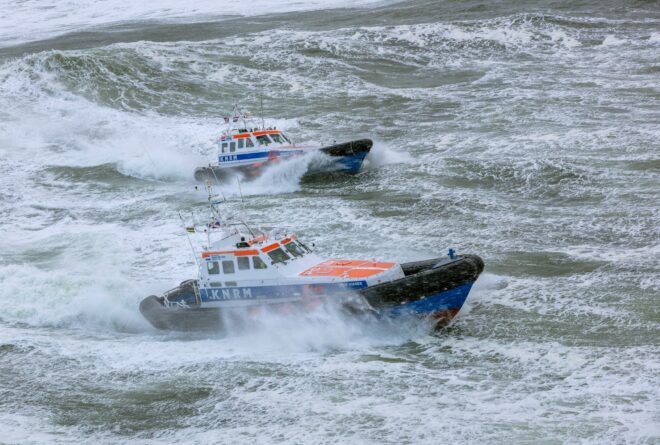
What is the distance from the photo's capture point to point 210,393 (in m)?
13.4

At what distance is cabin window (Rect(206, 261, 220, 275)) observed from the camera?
15.8 m

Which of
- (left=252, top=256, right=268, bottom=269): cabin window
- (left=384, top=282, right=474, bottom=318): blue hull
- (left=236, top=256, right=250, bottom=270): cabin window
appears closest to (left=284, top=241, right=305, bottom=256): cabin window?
(left=252, top=256, right=268, bottom=269): cabin window

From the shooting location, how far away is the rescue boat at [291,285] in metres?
14.6

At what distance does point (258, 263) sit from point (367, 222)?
654 centimetres

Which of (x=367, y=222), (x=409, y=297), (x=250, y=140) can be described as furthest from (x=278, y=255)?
(x=250, y=140)

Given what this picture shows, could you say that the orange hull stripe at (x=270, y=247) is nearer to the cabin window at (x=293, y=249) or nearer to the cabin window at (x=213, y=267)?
the cabin window at (x=293, y=249)

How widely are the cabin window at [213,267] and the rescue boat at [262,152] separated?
1070cm

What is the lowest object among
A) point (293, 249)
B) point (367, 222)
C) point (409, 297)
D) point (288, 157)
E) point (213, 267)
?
point (367, 222)

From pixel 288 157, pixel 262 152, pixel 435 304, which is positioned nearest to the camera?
pixel 435 304

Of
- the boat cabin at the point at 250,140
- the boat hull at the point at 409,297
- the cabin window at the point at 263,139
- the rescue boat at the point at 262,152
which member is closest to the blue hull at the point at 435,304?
the boat hull at the point at 409,297

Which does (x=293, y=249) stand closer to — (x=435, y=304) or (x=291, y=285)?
(x=291, y=285)

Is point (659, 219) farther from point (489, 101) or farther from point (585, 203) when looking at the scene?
point (489, 101)

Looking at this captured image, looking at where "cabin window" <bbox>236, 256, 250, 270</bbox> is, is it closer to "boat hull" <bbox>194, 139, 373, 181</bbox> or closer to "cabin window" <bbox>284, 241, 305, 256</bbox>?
"cabin window" <bbox>284, 241, 305, 256</bbox>

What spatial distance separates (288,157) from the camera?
→ 26.8 metres
